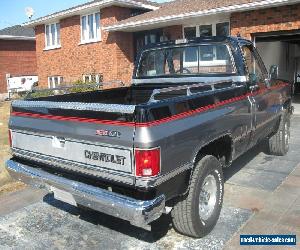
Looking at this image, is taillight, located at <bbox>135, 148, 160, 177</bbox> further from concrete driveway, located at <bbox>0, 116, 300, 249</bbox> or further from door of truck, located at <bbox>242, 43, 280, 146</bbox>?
door of truck, located at <bbox>242, 43, 280, 146</bbox>

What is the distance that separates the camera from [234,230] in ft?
13.9

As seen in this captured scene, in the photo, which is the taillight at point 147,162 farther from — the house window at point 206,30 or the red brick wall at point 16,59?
the red brick wall at point 16,59

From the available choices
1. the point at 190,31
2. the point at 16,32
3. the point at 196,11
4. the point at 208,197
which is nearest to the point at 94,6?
the point at 190,31

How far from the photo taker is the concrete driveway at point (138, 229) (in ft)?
13.4

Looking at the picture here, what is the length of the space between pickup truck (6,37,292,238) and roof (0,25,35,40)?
968 inches

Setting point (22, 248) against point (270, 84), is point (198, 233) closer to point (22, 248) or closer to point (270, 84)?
point (22, 248)

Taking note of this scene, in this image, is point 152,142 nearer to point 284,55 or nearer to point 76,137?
point 76,137

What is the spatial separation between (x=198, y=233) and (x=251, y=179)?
89.0 inches

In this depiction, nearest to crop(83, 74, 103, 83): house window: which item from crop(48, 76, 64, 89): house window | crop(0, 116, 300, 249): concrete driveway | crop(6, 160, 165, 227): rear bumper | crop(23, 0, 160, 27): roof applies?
crop(48, 76, 64, 89): house window

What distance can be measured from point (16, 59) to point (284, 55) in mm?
19388

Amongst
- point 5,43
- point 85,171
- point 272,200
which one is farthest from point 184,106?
point 5,43

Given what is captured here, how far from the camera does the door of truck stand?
5.25 meters

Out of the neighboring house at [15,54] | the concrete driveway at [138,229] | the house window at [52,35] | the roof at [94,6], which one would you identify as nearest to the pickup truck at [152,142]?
the concrete driveway at [138,229]

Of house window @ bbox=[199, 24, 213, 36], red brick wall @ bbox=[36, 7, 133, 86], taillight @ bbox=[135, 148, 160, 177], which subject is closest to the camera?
taillight @ bbox=[135, 148, 160, 177]
